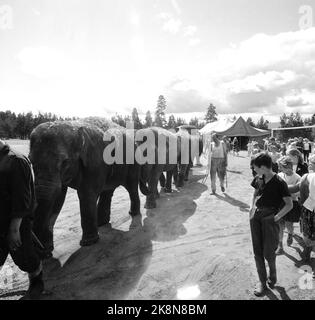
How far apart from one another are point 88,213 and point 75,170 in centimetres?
80

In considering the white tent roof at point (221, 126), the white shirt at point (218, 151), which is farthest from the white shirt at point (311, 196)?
the white tent roof at point (221, 126)

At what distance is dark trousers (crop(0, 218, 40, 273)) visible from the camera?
3.24m

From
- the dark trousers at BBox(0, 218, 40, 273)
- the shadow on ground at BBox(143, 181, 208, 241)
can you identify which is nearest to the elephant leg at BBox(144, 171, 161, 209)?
the shadow on ground at BBox(143, 181, 208, 241)

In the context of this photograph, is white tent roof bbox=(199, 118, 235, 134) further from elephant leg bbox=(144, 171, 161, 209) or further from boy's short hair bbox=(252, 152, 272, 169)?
boy's short hair bbox=(252, 152, 272, 169)

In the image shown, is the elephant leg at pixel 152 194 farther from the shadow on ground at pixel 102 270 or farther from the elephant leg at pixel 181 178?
the elephant leg at pixel 181 178

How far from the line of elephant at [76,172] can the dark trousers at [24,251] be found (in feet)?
2.63

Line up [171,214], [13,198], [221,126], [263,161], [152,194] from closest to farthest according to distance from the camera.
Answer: [13,198] → [263,161] → [171,214] → [152,194] → [221,126]

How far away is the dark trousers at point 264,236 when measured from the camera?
3.51 m

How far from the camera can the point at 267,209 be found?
3.53m

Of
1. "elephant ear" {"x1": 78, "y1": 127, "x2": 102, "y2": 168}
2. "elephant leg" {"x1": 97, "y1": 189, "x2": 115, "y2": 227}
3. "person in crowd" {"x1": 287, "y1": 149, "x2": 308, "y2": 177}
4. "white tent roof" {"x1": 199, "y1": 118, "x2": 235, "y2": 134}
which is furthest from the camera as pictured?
"white tent roof" {"x1": 199, "y1": 118, "x2": 235, "y2": 134}

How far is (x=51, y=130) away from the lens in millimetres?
4398

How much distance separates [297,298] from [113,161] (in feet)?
12.4

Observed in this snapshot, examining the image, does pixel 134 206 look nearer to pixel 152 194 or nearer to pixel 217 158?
pixel 152 194

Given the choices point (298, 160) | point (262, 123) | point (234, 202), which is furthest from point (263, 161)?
point (262, 123)
